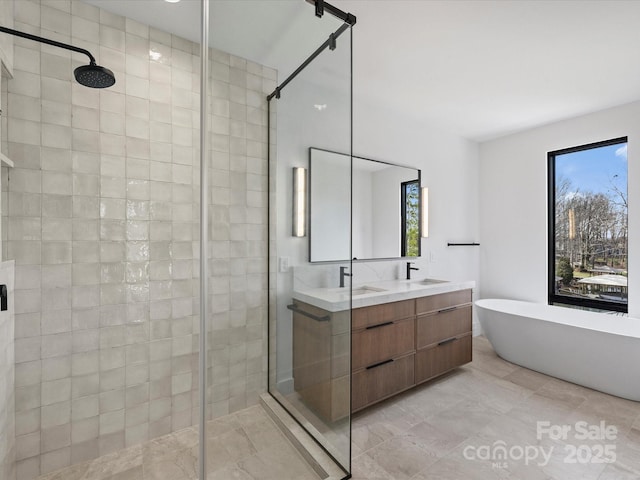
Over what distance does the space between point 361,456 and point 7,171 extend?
92.3 inches

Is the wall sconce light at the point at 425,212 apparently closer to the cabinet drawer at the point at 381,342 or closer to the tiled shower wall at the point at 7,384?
the cabinet drawer at the point at 381,342

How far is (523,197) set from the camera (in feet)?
12.0

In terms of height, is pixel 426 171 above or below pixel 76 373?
above

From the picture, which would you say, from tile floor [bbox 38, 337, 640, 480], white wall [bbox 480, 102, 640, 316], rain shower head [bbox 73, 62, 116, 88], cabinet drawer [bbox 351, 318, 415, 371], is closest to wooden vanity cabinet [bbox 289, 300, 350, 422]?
tile floor [bbox 38, 337, 640, 480]

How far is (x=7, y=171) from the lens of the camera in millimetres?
1480

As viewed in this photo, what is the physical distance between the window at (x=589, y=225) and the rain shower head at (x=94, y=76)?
4115 millimetres

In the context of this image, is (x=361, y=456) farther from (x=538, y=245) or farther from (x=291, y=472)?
(x=538, y=245)

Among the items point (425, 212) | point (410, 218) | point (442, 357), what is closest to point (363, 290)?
point (442, 357)

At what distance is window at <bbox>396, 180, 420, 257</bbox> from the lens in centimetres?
318

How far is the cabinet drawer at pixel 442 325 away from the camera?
2.52m

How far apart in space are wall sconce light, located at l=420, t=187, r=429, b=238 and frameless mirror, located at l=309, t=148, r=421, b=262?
0.23ft

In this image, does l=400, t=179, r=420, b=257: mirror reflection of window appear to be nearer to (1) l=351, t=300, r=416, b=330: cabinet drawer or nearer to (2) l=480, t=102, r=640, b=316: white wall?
(1) l=351, t=300, r=416, b=330: cabinet drawer

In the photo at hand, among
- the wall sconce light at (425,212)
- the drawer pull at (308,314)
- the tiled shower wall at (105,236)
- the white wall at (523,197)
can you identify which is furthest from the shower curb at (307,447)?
the white wall at (523,197)

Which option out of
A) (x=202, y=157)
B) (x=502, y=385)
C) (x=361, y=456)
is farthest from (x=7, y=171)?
(x=502, y=385)
